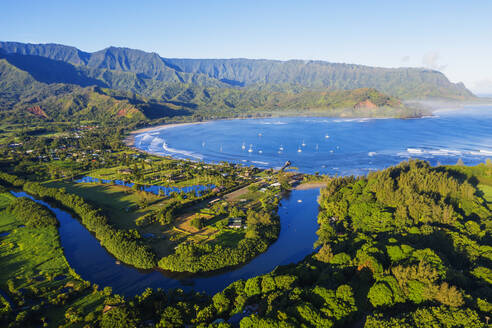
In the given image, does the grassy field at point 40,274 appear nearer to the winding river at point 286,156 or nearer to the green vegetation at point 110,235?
the winding river at point 286,156

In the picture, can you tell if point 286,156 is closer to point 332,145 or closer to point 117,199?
point 332,145

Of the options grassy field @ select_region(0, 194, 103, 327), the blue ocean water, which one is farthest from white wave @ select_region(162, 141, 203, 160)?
grassy field @ select_region(0, 194, 103, 327)

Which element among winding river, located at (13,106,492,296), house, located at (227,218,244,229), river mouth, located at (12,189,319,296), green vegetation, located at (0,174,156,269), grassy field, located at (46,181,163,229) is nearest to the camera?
river mouth, located at (12,189,319,296)

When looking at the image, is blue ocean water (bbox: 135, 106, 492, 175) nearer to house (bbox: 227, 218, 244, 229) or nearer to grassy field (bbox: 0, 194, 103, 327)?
house (bbox: 227, 218, 244, 229)

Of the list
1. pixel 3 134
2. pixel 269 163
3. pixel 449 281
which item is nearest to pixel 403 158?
pixel 269 163

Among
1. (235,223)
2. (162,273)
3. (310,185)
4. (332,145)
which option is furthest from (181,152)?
(162,273)

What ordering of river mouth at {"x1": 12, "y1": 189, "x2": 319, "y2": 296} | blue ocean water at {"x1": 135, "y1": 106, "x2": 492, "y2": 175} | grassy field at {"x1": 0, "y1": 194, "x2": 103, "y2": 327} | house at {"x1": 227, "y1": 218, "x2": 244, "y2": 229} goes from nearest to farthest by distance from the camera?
grassy field at {"x1": 0, "y1": 194, "x2": 103, "y2": 327}
river mouth at {"x1": 12, "y1": 189, "x2": 319, "y2": 296}
house at {"x1": 227, "y1": 218, "x2": 244, "y2": 229}
blue ocean water at {"x1": 135, "y1": 106, "x2": 492, "y2": 175}

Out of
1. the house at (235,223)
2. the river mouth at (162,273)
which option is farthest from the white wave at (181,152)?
the house at (235,223)

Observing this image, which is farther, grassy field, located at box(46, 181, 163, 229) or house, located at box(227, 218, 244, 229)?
grassy field, located at box(46, 181, 163, 229)
